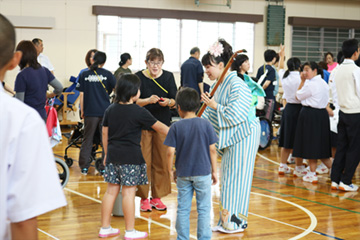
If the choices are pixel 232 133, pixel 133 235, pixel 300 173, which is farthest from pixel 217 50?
pixel 300 173

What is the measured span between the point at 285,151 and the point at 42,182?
571 centimetres

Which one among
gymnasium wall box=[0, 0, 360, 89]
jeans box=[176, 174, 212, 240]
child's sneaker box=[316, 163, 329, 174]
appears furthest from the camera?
gymnasium wall box=[0, 0, 360, 89]

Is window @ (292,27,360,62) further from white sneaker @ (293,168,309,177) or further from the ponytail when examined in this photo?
the ponytail

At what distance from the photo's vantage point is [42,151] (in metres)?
1.20

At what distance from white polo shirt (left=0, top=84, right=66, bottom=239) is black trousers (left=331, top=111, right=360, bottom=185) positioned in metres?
4.94

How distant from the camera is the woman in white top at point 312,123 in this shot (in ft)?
19.9

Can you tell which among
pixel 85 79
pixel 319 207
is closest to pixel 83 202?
pixel 85 79

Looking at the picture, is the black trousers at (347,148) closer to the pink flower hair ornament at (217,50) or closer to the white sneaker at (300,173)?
the white sneaker at (300,173)

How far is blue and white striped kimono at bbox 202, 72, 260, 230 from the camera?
12.6 feet

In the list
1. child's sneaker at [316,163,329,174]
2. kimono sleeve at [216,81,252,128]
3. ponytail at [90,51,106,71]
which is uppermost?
ponytail at [90,51,106,71]

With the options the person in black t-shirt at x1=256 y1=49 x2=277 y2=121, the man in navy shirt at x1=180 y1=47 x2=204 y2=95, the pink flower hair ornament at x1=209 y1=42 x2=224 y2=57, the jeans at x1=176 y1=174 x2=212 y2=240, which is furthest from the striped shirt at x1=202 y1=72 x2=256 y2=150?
the person in black t-shirt at x1=256 y1=49 x2=277 y2=121

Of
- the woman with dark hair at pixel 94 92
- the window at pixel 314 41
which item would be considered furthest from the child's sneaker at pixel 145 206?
the window at pixel 314 41

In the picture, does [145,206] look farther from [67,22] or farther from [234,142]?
[67,22]

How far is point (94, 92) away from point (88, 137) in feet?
1.82
